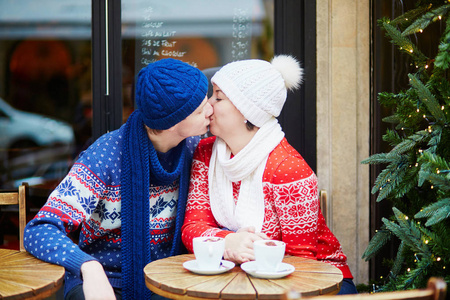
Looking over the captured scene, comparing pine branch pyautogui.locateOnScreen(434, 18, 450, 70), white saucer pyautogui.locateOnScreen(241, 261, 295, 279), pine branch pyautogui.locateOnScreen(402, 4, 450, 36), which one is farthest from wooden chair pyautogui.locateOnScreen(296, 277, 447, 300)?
pine branch pyautogui.locateOnScreen(402, 4, 450, 36)

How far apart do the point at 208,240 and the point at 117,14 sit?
2.07 metres

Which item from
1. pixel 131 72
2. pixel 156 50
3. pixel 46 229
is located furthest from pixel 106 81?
pixel 46 229

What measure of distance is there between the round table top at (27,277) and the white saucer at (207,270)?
1.42 feet

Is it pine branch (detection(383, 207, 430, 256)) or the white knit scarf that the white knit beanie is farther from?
pine branch (detection(383, 207, 430, 256))

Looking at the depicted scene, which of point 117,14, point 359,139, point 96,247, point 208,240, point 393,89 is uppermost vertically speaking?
point 117,14

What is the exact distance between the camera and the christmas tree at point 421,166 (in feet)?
6.20

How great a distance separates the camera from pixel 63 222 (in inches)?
81.4

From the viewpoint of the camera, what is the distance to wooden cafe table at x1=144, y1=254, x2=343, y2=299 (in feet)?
5.37

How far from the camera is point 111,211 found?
2.35 meters

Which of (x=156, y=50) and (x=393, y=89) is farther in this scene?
(x=156, y=50)

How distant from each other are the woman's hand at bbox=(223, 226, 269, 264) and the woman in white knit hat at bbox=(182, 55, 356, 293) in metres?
0.09

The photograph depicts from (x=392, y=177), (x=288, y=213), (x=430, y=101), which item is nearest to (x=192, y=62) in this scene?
(x=288, y=213)

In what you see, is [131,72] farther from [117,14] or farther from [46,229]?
[46,229]

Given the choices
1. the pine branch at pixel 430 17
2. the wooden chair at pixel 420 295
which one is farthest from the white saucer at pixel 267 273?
the pine branch at pixel 430 17
